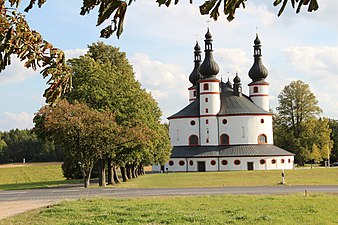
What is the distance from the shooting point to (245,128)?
7969cm

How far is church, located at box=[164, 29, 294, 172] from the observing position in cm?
7581

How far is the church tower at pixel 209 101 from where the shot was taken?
8069 cm

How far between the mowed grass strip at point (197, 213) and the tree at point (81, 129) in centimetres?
1453

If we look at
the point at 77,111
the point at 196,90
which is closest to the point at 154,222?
the point at 77,111

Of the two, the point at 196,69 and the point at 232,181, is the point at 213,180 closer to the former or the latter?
the point at 232,181

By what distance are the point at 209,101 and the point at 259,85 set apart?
11174mm

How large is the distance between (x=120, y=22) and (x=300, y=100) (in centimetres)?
8659

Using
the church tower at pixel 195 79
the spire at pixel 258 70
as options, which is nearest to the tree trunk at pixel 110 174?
the spire at pixel 258 70

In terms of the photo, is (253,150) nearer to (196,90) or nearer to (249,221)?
(196,90)

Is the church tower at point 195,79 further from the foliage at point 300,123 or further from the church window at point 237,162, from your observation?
the church window at point 237,162

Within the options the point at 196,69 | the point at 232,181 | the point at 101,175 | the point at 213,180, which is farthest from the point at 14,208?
the point at 196,69

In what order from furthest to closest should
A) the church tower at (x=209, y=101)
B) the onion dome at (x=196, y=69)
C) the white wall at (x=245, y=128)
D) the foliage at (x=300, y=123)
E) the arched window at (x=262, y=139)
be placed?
the onion dome at (x=196, y=69), the foliage at (x=300, y=123), the church tower at (x=209, y=101), the arched window at (x=262, y=139), the white wall at (x=245, y=128)

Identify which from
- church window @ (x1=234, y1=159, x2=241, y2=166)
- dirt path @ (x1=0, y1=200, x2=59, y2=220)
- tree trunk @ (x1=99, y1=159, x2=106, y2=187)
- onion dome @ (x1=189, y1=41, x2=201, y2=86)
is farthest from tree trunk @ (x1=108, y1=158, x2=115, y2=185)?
onion dome @ (x1=189, y1=41, x2=201, y2=86)

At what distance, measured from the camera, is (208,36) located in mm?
84500
